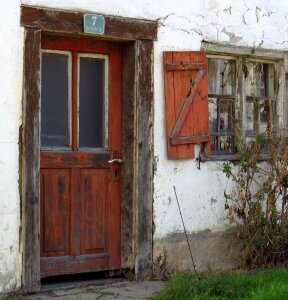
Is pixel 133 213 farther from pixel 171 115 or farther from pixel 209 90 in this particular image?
pixel 209 90

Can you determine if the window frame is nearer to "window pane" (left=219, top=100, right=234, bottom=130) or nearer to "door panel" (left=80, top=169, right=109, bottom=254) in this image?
"window pane" (left=219, top=100, right=234, bottom=130)

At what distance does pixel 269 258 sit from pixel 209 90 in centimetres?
200

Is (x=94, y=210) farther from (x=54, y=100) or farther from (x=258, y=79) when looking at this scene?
(x=258, y=79)

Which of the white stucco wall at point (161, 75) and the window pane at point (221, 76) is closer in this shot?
the white stucco wall at point (161, 75)

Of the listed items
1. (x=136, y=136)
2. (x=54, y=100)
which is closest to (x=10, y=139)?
(x=54, y=100)

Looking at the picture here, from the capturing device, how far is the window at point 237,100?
27.1ft

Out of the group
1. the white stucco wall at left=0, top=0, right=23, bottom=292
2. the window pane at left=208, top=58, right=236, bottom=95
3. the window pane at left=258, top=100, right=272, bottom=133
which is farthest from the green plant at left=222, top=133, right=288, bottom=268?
the white stucco wall at left=0, top=0, right=23, bottom=292

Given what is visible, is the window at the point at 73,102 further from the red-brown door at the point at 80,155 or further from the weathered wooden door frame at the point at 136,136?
the weathered wooden door frame at the point at 136,136

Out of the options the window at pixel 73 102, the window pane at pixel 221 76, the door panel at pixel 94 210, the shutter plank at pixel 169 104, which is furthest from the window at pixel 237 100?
the door panel at pixel 94 210

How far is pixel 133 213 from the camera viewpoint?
733cm

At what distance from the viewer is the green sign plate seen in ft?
22.6

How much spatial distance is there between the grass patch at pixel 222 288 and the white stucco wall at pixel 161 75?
0.98 m

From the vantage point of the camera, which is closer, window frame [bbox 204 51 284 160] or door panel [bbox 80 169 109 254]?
door panel [bbox 80 169 109 254]

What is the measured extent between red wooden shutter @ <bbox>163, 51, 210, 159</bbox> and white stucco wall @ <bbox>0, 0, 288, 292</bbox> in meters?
0.08
